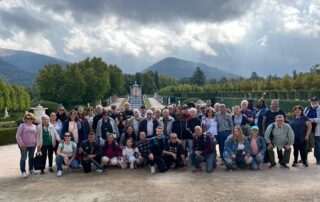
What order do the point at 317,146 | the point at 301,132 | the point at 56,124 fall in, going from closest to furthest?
the point at 301,132 → the point at 317,146 → the point at 56,124

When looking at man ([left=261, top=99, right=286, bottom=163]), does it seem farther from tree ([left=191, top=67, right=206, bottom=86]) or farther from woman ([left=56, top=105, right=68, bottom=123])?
tree ([left=191, top=67, right=206, bottom=86])

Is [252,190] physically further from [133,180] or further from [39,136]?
[39,136]

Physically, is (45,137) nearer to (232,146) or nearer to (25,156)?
(25,156)

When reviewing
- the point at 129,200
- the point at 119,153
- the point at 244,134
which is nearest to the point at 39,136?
the point at 119,153

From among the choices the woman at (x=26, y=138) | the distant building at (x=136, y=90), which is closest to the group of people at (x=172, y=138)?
the woman at (x=26, y=138)

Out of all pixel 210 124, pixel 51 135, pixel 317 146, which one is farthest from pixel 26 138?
pixel 317 146

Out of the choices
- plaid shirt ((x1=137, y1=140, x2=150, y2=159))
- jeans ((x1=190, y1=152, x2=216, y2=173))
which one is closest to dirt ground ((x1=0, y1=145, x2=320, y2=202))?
jeans ((x1=190, y1=152, x2=216, y2=173))

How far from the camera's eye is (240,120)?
9805 millimetres

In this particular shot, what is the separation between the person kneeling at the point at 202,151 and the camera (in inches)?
352

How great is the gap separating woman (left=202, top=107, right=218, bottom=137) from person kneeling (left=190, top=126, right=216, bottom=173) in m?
0.56

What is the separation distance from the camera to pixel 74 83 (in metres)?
44.0

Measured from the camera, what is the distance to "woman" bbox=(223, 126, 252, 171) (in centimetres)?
892

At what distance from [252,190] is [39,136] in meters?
5.20

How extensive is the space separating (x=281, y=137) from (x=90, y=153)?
15.4 ft
